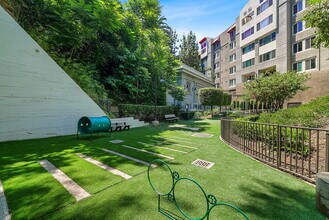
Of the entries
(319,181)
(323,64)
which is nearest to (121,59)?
(319,181)

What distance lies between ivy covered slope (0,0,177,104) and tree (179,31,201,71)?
30997mm

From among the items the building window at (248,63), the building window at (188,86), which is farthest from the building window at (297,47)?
the building window at (188,86)

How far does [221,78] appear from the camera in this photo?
44719 mm

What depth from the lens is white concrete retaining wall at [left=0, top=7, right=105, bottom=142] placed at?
8.48m

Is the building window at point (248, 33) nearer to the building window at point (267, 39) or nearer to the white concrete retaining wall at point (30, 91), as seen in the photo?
the building window at point (267, 39)

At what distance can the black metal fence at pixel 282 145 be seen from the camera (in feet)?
13.3

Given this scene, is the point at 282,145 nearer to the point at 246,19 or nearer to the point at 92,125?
the point at 92,125

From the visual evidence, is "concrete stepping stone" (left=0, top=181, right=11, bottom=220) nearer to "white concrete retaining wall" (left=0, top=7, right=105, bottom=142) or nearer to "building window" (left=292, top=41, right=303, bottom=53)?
"white concrete retaining wall" (left=0, top=7, right=105, bottom=142)

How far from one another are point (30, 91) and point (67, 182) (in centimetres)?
798

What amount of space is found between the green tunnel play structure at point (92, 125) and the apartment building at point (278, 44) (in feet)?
61.4

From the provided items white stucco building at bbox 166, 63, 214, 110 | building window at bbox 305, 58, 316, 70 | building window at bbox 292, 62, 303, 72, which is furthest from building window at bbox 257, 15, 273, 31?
white stucco building at bbox 166, 63, 214, 110

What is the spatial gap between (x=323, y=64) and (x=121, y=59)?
73.4 feet

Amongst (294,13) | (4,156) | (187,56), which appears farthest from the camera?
(187,56)

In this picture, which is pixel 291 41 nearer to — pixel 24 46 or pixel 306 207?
pixel 306 207
